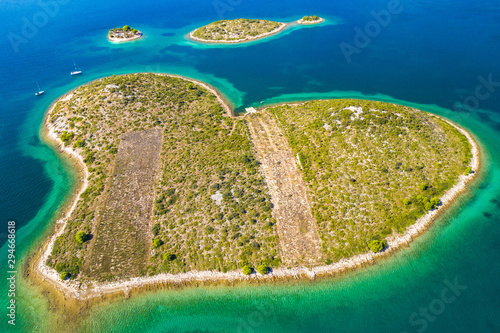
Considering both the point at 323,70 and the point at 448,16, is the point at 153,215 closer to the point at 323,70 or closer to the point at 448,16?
the point at 323,70

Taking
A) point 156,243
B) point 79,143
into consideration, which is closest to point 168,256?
point 156,243

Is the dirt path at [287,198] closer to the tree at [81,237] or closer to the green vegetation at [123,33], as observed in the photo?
the tree at [81,237]

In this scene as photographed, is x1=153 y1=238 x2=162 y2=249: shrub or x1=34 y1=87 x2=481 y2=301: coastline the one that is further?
x1=153 y1=238 x2=162 y2=249: shrub

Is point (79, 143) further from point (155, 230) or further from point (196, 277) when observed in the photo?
point (196, 277)

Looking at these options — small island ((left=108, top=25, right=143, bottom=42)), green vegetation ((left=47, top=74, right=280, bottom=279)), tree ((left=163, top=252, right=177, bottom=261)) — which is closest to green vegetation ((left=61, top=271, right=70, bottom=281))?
green vegetation ((left=47, top=74, right=280, bottom=279))

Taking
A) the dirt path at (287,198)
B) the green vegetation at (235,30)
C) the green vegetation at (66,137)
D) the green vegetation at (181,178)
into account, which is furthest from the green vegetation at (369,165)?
the green vegetation at (235,30)

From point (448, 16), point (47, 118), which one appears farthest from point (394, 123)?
point (448, 16)

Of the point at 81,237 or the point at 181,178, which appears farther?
the point at 181,178

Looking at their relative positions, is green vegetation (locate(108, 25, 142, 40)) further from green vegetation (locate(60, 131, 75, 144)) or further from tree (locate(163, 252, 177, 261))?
tree (locate(163, 252, 177, 261))
